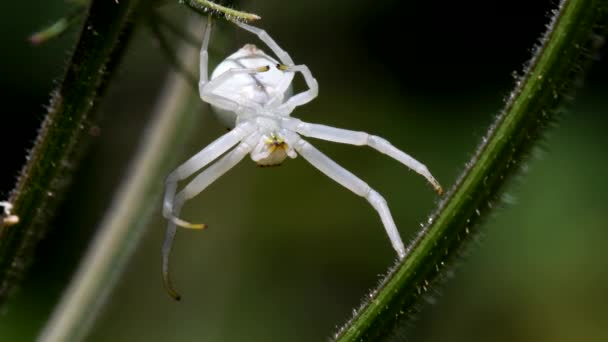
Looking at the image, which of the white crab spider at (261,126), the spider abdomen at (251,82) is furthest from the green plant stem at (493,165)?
the spider abdomen at (251,82)

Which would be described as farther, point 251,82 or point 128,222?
point 128,222

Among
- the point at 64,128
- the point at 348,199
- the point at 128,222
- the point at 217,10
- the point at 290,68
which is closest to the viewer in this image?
the point at 217,10

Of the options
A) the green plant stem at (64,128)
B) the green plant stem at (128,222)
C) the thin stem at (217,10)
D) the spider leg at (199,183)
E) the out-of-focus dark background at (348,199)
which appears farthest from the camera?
the out-of-focus dark background at (348,199)

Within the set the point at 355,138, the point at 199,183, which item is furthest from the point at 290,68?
the point at 199,183

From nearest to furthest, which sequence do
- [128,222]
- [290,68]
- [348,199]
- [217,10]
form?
[217,10] < [290,68] < [128,222] < [348,199]

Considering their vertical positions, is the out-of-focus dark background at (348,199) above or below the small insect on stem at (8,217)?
below

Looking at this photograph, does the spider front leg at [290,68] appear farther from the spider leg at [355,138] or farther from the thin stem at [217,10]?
the thin stem at [217,10]

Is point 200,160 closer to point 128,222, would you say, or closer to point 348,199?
point 128,222
